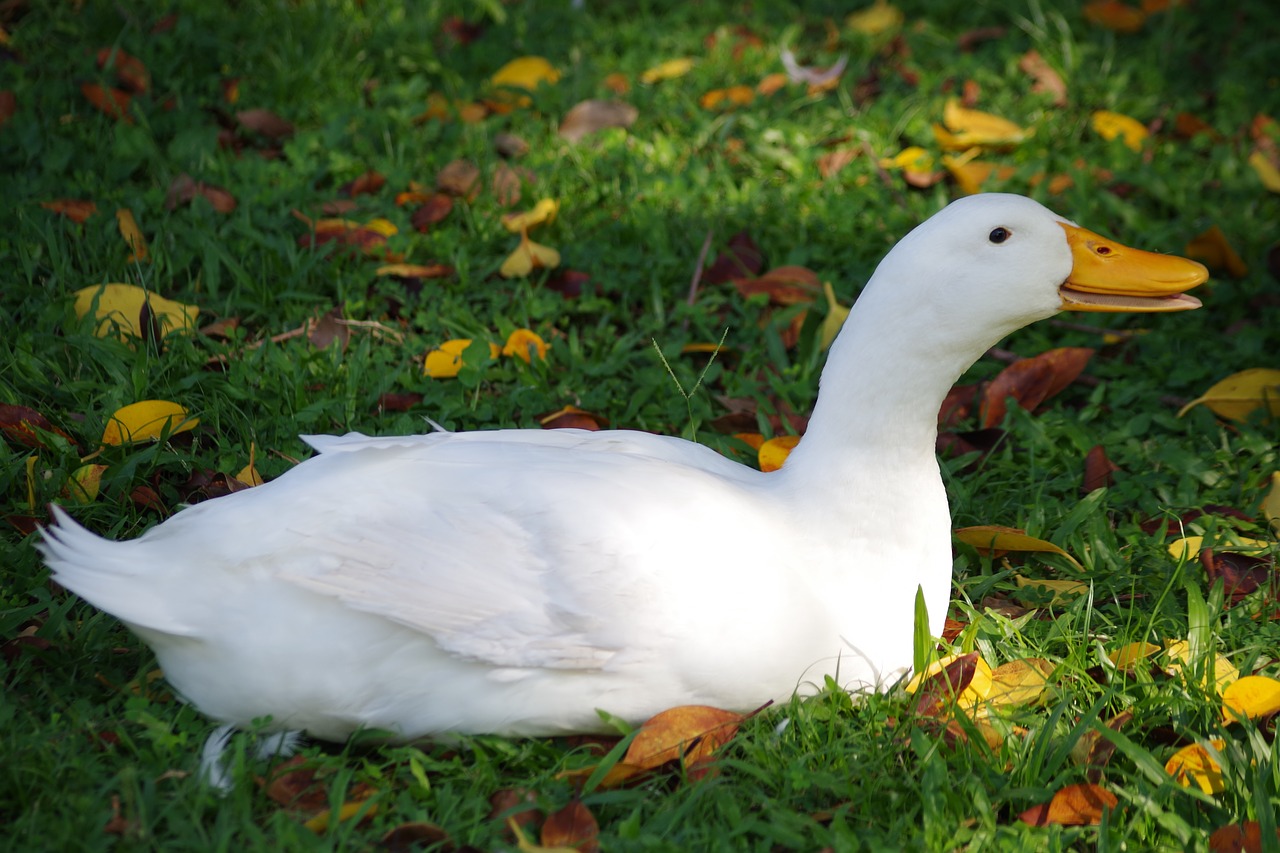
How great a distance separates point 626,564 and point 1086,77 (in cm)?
343

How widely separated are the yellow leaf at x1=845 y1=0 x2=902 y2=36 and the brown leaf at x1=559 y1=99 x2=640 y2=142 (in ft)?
3.99

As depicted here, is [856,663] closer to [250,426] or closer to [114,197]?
[250,426]

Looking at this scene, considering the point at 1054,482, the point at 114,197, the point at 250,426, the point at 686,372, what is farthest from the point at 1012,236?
the point at 114,197

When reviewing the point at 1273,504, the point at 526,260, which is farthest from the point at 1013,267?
the point at 526,260

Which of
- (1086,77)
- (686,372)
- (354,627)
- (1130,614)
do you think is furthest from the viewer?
(1086,77)

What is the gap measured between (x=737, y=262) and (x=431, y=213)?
938 millimetres

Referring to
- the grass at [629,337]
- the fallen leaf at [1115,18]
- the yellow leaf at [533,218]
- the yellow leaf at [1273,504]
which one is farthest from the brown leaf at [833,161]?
the yellow leaf at [1273,504]

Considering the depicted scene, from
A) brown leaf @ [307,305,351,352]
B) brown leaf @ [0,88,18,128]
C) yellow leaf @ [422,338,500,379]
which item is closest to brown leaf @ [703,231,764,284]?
yellow leaf @ [422,338,500,379]

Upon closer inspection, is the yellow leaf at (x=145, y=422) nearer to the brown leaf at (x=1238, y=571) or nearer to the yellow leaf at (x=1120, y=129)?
the brown leaf at (x=1238, y=571)

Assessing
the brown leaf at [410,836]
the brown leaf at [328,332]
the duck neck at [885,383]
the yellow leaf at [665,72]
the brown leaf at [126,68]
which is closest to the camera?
the brown leaf at [410,836]

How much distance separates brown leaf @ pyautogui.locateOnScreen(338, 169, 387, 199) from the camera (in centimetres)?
404

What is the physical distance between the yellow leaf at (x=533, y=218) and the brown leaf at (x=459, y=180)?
21 centimetres

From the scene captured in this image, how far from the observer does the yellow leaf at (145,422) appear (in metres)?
2.89

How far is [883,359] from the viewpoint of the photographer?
2.26 metres
